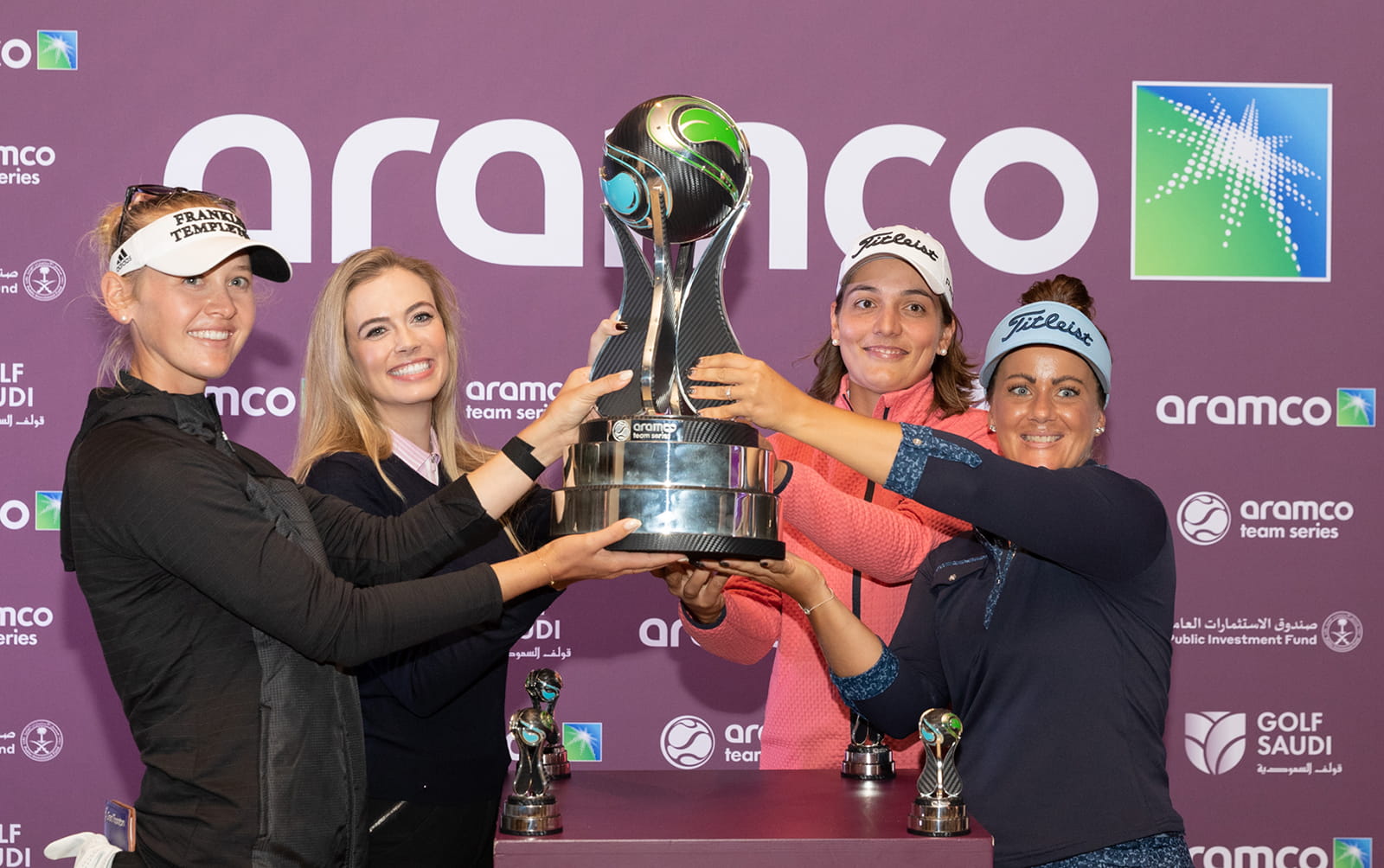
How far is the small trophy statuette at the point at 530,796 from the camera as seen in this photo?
1.53 meters

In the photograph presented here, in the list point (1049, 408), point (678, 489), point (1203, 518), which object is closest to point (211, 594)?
point (678, 489)

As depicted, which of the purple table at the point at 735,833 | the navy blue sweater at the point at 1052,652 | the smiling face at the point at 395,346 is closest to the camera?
the purple table at the point at 735,833

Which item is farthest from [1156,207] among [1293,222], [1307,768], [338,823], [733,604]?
[338,823]

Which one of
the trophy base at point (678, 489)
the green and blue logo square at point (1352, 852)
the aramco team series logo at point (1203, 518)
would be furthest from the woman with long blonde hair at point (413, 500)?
the green and blue logo square at point (1352, 852)

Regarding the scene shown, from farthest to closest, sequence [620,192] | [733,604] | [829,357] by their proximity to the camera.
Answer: [829,357]
[733,604]
[620,192]

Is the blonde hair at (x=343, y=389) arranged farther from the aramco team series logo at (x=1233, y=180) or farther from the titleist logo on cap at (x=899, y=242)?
the aramco team series logo at (x=1233, y=180)

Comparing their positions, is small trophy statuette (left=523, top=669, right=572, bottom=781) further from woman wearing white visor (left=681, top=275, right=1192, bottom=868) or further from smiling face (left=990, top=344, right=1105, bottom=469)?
smiling face (left=990, top=344, right=1105, bottom=469)

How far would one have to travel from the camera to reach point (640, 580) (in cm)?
372

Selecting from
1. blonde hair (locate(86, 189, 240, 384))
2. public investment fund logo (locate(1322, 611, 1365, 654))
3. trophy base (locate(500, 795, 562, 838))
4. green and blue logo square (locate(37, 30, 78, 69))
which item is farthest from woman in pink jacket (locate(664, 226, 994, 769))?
green and blue logo square (locate(37, 30, 78, 69))

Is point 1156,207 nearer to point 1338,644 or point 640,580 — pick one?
point 1338,644

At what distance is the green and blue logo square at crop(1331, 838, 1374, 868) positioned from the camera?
3688mm

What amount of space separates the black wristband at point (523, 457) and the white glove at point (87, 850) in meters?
0.82

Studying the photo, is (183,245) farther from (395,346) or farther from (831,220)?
(831,220)

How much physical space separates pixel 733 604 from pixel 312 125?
6.75ft
